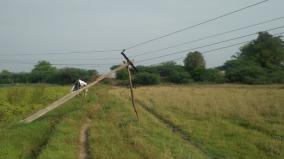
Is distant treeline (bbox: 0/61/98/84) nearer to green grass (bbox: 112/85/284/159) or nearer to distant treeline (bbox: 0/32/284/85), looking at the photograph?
distant treeline (bbox: 0/32/284/85)

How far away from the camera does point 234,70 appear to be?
6197cm

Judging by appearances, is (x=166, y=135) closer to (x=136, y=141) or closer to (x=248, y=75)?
(x=136, y=141)

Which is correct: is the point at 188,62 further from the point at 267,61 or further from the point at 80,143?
the point at 80,143

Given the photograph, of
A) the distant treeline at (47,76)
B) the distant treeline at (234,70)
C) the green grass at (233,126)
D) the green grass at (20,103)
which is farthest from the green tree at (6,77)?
the green grass at (233,126)

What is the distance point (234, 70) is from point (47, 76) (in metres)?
37.4

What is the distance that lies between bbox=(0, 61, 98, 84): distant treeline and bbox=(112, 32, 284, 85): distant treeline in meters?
9.51

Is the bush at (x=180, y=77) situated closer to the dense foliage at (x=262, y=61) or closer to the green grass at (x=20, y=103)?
the dense foliage at (x=262, y=61)

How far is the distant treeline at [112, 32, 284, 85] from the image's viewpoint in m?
59.3

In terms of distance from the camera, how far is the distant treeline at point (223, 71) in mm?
59000

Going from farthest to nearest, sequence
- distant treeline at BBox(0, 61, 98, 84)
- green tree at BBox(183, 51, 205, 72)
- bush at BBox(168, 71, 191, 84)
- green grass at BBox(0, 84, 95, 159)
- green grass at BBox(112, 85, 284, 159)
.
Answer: green tree at BBox(183, 51, 205, 72), distant treeline at BBox(0, 61, 98, 84), bush at BBox(168, 71, 191, 84), green grass at BBox(0, 84, 95, 159), green grass at BBox(112, 85, 284, 159)

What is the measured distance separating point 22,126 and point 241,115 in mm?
10447

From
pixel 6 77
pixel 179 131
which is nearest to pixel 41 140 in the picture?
pixel 179 131

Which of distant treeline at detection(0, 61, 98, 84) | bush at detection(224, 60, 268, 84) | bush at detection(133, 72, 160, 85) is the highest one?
distant treeline at detection(0, 61, 98, 84)

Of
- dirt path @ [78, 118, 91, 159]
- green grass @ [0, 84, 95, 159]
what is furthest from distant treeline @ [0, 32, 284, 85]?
dirt path @ [78, 118, 91, 159]
